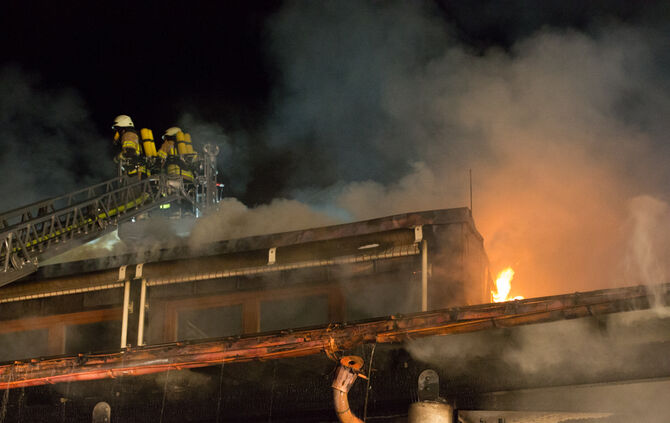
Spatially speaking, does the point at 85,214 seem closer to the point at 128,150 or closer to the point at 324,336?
the point at 128,150

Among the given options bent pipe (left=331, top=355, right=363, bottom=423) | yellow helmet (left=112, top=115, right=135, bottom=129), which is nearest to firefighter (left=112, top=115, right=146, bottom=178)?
yellow helmet (left=112, top=115, right=135, bottom=129)

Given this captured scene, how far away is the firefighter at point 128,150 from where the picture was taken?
2266 cm

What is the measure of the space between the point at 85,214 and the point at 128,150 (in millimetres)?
4098

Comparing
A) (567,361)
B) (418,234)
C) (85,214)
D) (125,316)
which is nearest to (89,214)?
(85,214)

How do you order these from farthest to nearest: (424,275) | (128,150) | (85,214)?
(128,150), (85,214), (424,275)

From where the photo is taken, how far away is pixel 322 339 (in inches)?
353

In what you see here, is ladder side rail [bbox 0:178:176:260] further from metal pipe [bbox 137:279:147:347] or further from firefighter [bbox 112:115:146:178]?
metal pipe [bbox 137:279:147:347]

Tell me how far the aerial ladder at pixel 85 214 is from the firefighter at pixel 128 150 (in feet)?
2.29

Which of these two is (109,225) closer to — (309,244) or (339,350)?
(309,244)

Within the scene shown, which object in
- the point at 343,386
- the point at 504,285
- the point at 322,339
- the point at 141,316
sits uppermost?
the point at 504,285

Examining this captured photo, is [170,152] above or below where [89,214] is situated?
above

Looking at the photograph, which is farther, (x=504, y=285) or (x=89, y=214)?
(x=89, y=214)

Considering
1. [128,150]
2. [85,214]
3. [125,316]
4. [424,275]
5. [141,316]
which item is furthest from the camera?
[128,150]

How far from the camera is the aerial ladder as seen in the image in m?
15.1
